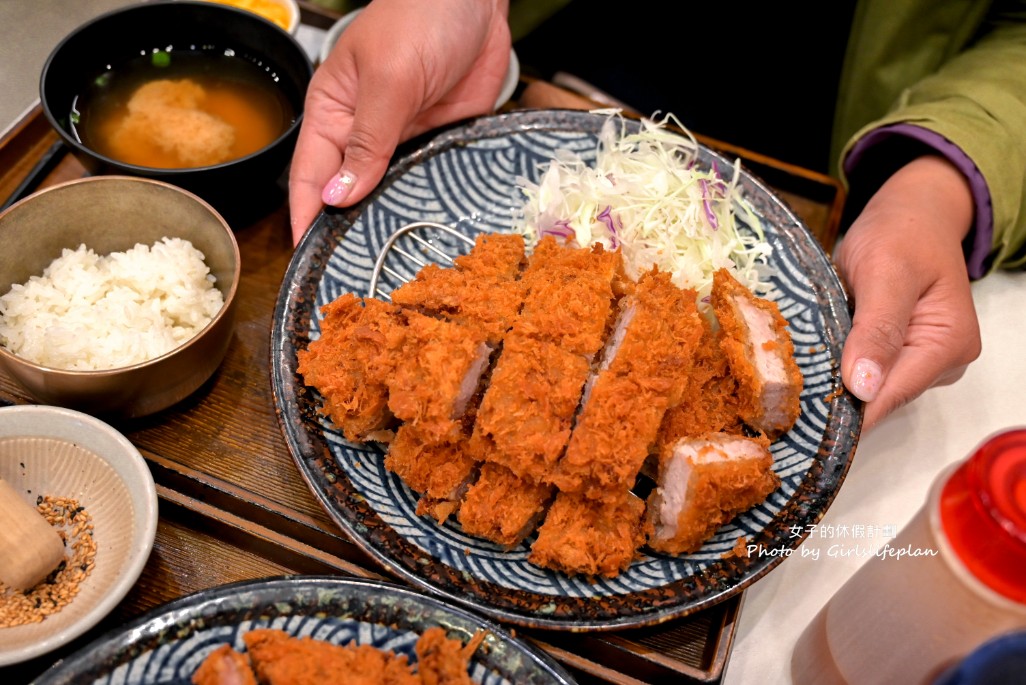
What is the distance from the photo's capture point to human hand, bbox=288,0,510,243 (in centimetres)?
234

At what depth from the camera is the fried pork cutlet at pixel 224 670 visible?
1487 mm

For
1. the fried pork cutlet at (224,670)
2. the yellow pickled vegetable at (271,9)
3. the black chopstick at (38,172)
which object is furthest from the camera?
the yellow pickled vegetable at (271,9)

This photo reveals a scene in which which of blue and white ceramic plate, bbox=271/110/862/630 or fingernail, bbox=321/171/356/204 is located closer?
blue and white ceramic plate, bbox=271/110/862/630

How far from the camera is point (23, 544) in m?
1.66

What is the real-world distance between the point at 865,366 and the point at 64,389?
2022 millimetres

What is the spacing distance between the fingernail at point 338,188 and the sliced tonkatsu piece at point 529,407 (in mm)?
754

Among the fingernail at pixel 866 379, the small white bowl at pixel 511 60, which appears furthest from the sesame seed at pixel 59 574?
the fingernail at pixel 866 379

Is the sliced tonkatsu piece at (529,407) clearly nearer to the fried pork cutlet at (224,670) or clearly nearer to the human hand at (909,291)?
the fried pork cutlet at (224,670)

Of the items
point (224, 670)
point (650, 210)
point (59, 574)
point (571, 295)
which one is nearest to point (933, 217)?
point (650, 210)

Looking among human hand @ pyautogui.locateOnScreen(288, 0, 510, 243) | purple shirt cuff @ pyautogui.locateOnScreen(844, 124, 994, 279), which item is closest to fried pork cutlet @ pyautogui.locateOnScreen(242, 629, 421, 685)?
human hand @ pyautogui.locateOnScreen(288, 0, 510, 243)

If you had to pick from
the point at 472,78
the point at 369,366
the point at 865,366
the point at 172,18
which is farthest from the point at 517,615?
the point at 172,18

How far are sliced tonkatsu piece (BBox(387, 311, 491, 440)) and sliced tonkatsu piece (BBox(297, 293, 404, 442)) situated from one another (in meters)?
0.04

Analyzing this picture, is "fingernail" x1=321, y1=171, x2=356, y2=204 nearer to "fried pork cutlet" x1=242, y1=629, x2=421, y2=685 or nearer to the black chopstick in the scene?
the black chopstick

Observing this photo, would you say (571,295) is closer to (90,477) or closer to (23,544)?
(90,477)
